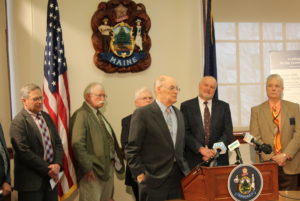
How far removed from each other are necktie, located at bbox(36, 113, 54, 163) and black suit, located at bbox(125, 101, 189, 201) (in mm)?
722

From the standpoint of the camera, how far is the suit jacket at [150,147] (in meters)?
2.50

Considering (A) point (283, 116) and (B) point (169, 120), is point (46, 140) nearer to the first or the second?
(B) point (169, 120)

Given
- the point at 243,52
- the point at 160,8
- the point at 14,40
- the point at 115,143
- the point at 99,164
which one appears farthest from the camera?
the point at 243,52

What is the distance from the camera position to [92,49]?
3.93 m

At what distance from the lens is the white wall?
3.75m

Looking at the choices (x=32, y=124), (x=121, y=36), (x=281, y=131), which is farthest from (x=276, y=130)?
(x=32, y=124)

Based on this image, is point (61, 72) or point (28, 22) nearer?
point (61, 72)

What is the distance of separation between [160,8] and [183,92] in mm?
986

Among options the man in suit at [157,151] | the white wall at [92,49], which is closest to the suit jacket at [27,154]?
the man in suit at [157,151]

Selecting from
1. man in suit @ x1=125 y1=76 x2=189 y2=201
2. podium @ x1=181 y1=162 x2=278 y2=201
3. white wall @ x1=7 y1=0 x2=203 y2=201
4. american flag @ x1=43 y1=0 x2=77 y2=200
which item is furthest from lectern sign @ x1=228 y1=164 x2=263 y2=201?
white wall @ x1=7 y1=0 x2=203 y2=201

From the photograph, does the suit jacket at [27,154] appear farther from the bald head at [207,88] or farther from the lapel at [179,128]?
the bald head at [207,88]

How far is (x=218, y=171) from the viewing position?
2123 mm

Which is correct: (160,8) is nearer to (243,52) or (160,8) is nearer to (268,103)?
(243,52)

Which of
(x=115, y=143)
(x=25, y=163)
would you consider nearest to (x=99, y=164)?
(x=115, y=143)
